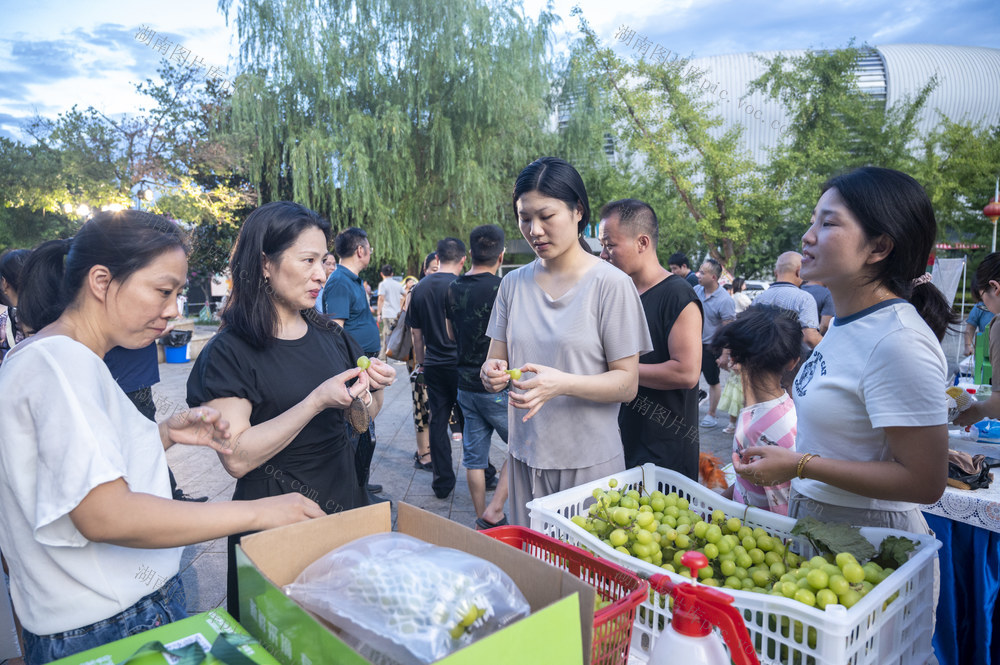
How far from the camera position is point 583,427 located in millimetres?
1997

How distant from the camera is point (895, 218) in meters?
1.49

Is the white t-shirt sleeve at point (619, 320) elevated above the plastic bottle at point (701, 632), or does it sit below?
above

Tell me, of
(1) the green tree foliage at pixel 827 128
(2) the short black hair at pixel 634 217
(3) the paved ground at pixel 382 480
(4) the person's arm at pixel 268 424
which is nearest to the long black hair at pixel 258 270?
(4) the person's arm at pixel 268 424

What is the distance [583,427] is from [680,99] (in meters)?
17.6

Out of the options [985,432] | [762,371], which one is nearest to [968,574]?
[985,432]

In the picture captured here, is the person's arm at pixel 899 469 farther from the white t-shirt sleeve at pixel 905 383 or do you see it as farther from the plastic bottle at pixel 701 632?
the plastic bottle at pixel 701 632

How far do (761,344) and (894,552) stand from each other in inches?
51.1

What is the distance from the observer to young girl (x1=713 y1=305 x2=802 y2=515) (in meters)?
2.36

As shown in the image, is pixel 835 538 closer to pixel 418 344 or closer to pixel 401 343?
pixel 418 344

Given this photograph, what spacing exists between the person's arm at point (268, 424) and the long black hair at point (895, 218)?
1.51 m

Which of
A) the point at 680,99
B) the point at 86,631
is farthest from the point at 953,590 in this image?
the point at 680,99

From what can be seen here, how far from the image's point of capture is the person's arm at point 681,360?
2488 mm

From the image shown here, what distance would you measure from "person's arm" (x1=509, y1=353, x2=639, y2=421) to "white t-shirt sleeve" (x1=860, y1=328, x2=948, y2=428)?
72 centimetres

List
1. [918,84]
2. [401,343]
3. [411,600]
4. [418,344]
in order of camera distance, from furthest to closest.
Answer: [918,84]
[401,343]
[418,344]
[411,600]
